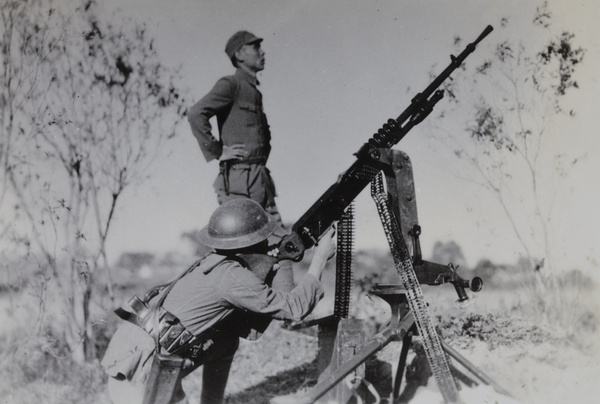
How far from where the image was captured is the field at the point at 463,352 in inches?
170

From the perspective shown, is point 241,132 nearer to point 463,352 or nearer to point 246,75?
point 246,75

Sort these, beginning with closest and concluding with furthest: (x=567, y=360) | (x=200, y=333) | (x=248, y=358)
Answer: (x=200, y=333), (x=567, y=360), (x=248, y=358)

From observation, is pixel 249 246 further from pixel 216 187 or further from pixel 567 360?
pixel 567 360

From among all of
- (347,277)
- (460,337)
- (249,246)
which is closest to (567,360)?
(460,337)

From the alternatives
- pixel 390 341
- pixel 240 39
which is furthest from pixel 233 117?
pixel 390 341

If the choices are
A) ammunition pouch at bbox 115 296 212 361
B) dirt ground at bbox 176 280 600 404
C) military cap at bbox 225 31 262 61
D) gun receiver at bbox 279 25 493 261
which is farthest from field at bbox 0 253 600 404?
military cap at bbox 225 31 262 61

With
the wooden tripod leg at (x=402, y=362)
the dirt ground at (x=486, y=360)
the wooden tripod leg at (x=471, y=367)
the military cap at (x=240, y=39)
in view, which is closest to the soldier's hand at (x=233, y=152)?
the military cap at (x=240, y=39)

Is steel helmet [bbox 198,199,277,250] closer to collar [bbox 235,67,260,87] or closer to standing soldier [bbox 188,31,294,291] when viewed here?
standing soldier [bbox 188,31,294,291]

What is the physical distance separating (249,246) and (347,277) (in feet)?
3.12

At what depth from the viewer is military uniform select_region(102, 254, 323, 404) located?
3098 millimetres

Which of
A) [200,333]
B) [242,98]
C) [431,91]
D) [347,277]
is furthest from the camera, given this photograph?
[242,98]

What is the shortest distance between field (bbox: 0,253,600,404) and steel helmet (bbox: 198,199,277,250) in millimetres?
1149

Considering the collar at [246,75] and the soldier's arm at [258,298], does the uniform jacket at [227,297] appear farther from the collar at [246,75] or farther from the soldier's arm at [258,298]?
the collar at [246,75]

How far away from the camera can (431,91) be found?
3.70 m
